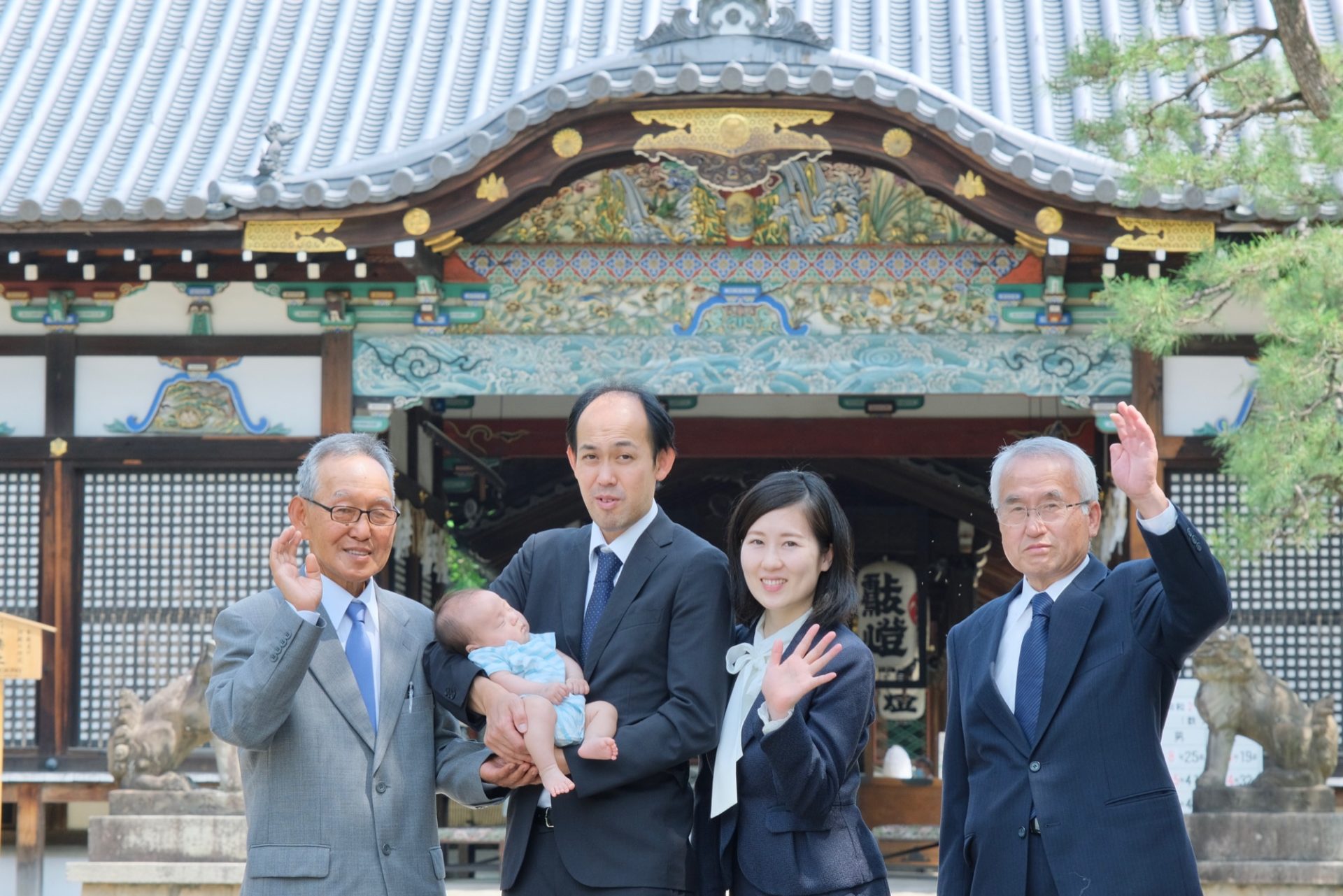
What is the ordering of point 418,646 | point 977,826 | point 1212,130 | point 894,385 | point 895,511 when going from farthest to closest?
point 895,511 < point 1212,130 < point 894,385 < point 418,646 < point 977,826

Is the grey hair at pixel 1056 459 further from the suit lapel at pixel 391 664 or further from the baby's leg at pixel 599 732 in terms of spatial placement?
the suit lapel at pixel 391 664

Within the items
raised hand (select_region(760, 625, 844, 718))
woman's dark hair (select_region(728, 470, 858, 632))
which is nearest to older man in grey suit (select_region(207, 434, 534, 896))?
raised hand (select_region(760, 625, 844, 718))

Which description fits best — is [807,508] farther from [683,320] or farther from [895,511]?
[895,511]

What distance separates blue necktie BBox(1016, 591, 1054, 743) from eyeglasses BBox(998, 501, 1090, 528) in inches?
7.6

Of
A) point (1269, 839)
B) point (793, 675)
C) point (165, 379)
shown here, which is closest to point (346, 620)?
point (793, 675)

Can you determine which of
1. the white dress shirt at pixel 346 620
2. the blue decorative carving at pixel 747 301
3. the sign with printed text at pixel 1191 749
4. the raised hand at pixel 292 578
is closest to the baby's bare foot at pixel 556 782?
the white dress shirt at pixel 346 620

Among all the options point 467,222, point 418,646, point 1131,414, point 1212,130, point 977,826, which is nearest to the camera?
point 1131,414

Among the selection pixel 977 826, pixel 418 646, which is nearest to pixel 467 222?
pixel 418 646

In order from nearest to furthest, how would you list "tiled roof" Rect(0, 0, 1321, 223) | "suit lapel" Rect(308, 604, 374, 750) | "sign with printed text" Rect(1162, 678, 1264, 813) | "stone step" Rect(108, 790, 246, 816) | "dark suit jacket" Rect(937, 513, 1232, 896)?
"dark suit jacket" Rect(937, 513, 1232, 896)
"suit lapel" Rect(308, 604, 374, 750)
"stone step" Rect(108, 790, 246, 816)
"tiled roof" Rect(0, 0, 1321, 223)
"sign with printed text" Rect(1162, 678, 1264, 813)

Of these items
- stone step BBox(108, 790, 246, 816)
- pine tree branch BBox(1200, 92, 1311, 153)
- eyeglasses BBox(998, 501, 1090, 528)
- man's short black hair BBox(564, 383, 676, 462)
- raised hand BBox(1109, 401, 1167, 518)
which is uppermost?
pine tree branch BBox(1200, 92, 1311, 153)

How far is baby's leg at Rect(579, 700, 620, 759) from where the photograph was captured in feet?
11.5

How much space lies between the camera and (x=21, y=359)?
9195 mm

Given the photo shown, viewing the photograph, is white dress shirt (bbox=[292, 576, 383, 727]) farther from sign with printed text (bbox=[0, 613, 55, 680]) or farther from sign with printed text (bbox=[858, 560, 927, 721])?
sign with printed text (bbox=[858, 560, 927, 721])

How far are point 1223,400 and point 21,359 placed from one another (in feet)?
22.5
